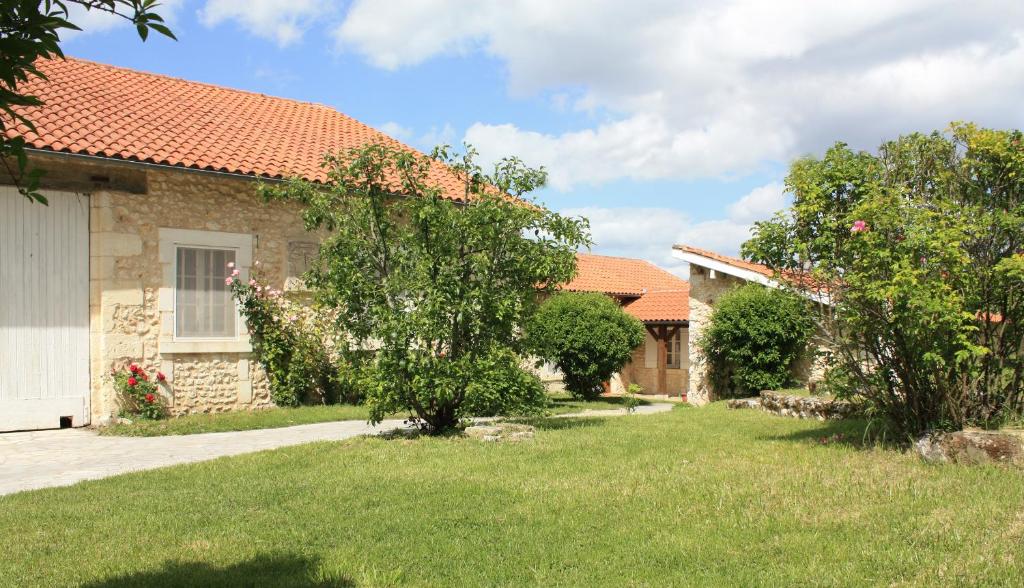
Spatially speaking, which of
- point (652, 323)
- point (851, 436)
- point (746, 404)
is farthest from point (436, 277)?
point (652, 323)

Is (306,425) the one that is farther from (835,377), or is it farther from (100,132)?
(835,377)

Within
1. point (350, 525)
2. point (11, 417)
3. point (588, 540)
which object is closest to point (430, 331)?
point (350, 525)

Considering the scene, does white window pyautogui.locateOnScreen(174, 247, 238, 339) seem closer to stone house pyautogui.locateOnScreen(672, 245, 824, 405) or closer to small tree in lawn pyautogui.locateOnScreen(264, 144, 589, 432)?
small tree in lawn pyautogui.locateOnScreen(264, 144, 589, 432)

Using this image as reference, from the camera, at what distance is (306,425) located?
449 inches

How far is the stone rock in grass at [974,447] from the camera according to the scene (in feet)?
20.8

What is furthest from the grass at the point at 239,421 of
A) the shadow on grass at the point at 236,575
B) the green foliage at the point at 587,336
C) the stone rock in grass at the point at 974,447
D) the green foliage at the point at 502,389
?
the green foliage at the point at 587,336

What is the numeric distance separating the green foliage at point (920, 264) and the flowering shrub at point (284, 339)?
24.4 feet

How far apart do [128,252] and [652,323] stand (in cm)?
1750

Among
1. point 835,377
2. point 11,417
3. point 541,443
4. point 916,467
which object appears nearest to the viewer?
point 916,467

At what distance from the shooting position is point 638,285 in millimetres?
29016

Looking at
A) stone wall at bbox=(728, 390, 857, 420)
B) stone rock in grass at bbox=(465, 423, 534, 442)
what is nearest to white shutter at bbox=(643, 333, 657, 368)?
stone wall at bbox=(728, 390, 857, 420)

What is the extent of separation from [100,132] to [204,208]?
5.66 ft

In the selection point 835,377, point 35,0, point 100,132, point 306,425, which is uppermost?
point 100,132

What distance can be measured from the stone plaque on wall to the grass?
1997 millimetres
